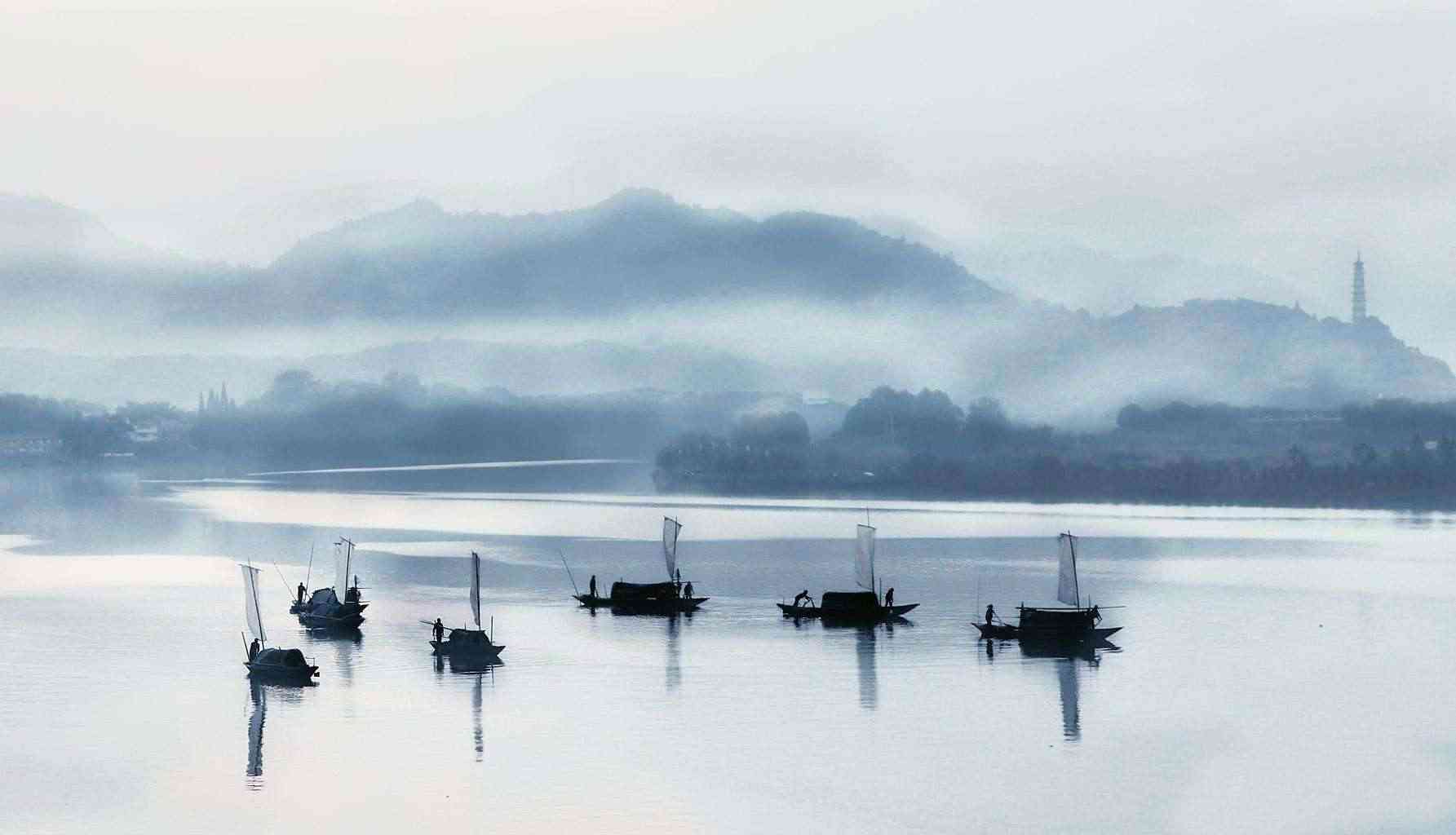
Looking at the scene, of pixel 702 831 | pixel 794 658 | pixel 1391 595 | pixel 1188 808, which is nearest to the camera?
pixel 702 831

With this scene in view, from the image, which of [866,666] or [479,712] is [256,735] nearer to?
[479,712]

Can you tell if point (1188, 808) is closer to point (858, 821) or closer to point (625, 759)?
point (858, 821)

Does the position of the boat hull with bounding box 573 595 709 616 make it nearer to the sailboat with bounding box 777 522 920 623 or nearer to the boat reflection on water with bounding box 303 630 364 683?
the sailboat with bounding box 777 522 920 623

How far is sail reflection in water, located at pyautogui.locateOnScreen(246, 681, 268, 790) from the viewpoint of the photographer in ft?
226

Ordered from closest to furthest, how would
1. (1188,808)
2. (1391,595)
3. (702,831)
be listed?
(702,831)
(1188,808)
(1391,595)

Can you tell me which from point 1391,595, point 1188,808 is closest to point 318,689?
point 1188,808

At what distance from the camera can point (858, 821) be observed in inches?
2410

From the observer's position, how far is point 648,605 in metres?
133

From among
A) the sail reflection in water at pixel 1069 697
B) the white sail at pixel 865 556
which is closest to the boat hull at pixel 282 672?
the sail reflection in water at pixel 1069 697

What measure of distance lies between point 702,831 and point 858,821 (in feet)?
18.3

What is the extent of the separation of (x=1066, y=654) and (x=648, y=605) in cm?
3673

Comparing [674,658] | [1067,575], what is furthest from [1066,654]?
[674,658]

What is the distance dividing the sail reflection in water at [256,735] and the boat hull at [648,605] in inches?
1741

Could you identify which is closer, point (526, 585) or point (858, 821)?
point (858, 821)
